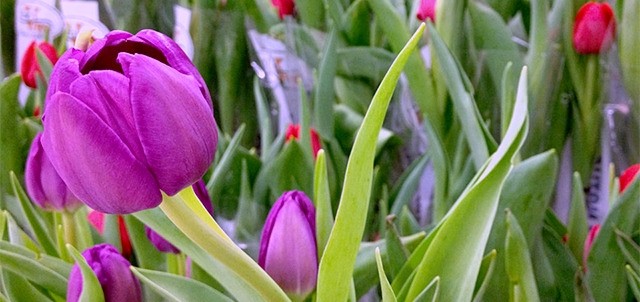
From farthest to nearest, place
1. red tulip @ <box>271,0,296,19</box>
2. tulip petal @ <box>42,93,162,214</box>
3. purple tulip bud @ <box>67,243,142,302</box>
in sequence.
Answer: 1. red tulip @ <box>271,0,296,19</box>
2. purple tulip bud @ <box>67,243,142,302</box>
3. tulip petal @ <box>42,93,162,214</box>

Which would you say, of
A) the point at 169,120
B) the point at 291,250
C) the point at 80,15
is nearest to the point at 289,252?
the point at 291,250

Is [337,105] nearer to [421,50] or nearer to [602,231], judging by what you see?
[421,50]

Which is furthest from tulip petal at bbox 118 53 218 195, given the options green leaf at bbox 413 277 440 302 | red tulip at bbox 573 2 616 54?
red tulip at bbox 573 2 616 54

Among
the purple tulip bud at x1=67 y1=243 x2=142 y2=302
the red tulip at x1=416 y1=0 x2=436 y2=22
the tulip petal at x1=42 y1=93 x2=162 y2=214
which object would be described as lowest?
the purple tulip bud at x1=67 y1=243 x2=142 y2=302

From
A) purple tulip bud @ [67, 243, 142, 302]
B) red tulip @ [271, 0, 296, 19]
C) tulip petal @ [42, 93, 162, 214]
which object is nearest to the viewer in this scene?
tulip petal @ [42, 93, 162, 214]

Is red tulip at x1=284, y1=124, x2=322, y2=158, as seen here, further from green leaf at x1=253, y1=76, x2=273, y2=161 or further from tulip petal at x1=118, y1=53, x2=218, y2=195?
tulip petal at x1=118, y1=53, x2=218, y2=195

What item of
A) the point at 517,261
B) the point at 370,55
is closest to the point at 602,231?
the point at 517,261

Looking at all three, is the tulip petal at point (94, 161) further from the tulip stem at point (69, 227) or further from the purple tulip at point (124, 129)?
the tulip stem at point (69, 227)
